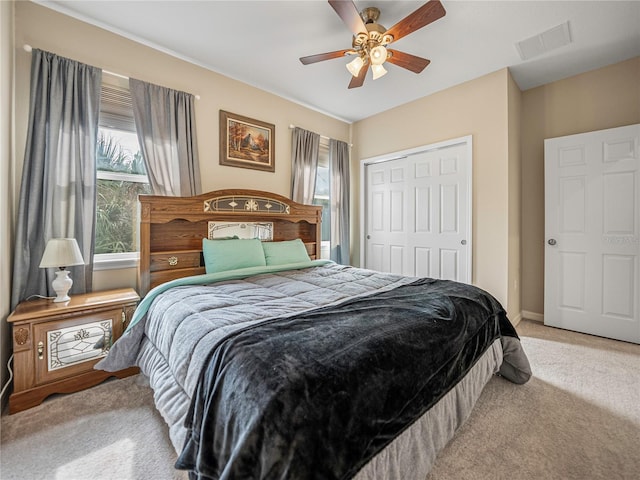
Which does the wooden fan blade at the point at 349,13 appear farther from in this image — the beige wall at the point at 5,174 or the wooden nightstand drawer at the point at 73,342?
the wooden nightstand drawer at the point at 73,342

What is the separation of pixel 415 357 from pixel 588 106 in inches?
150

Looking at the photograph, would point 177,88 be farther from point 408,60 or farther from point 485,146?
point 485,146

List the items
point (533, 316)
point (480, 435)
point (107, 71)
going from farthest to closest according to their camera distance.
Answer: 1. point (533, 316)
2. point (107, 71)
3. point (480, 435)

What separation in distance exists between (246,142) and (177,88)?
853 millimetres

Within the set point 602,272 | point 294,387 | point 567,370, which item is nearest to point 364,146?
point 602,272

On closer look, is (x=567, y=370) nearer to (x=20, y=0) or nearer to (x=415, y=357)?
(x=415, y=357)

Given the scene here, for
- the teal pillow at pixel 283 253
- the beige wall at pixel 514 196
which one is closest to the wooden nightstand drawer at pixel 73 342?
the teal pillow at pixel 283 253

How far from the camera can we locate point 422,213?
3.85m

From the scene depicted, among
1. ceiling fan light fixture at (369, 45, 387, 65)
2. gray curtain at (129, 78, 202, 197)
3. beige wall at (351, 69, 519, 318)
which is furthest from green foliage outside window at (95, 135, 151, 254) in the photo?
beige wall at (351, 69, 519, 318)

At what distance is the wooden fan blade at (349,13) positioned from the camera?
1746 millimetres

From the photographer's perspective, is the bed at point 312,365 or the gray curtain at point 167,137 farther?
the gray curtain at point 167,137

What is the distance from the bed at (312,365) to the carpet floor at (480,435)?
171 millimetres

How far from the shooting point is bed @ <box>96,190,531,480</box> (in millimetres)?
831

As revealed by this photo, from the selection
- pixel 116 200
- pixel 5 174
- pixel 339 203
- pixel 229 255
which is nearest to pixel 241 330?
pixel 229 255
